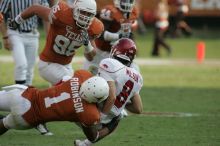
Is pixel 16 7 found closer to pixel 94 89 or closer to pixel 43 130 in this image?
pixel 43 130

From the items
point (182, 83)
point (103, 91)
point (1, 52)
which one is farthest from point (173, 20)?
point (103, 91)

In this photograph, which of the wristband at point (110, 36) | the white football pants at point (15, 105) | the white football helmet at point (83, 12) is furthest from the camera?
the wristband at point (110, 36)

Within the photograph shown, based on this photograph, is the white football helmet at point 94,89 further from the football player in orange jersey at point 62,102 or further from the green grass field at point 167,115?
the green grass field at point 167,115

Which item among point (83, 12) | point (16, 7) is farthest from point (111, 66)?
point (16, 7)

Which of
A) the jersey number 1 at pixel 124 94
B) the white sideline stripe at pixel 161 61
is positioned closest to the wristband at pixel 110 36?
the jersey number 1 at pixel 124 94

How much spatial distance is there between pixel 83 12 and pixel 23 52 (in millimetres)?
1993

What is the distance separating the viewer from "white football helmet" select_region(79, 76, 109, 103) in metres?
7.48

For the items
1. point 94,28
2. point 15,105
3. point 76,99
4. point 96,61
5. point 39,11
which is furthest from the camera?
point 96,61

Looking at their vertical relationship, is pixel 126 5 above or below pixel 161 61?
above

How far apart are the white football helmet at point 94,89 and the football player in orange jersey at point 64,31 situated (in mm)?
1616

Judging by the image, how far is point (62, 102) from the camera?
762 cm

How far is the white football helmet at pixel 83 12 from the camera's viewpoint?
899cm

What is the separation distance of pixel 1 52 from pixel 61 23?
45.4 feet

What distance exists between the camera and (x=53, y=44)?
31.0ft
